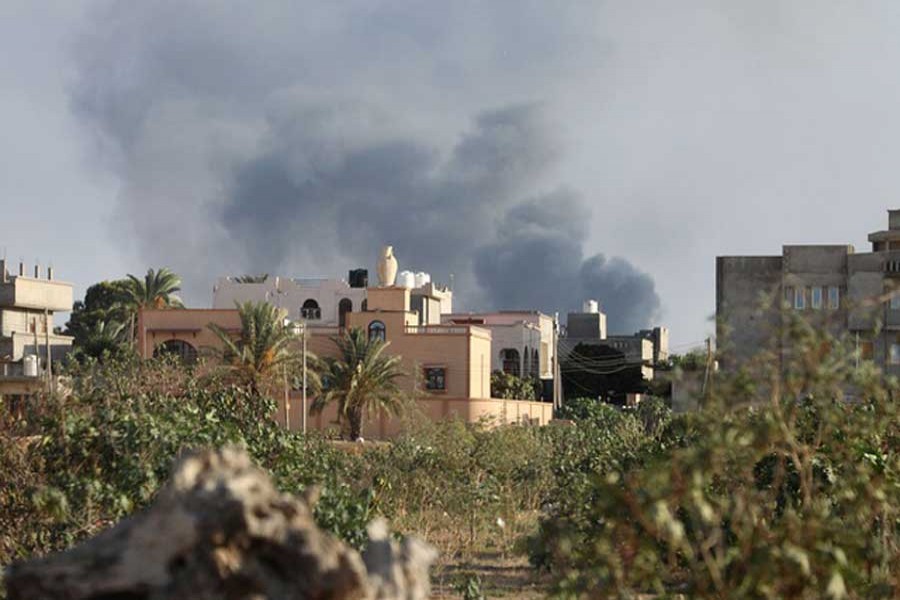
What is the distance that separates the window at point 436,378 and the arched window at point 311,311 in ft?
65.1

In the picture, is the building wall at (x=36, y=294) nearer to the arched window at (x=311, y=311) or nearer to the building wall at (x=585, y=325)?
the arched window at (x=311, y=311)

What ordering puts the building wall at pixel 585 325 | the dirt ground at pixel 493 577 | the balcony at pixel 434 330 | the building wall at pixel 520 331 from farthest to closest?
the building wall at pixel 585 325
the building wall at pixel 520 331
the balcony at pixel 434 330
the dirt ground at pixel 493 577

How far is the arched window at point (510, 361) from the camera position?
274 feet

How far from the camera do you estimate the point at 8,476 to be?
13.6 m

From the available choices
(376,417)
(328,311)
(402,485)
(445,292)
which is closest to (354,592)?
(402,485)

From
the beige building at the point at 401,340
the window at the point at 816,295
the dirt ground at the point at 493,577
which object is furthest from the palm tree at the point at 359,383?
the dirt ground at the point at 493,577

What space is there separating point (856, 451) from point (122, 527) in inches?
376

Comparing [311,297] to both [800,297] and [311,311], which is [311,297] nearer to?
[311,311]

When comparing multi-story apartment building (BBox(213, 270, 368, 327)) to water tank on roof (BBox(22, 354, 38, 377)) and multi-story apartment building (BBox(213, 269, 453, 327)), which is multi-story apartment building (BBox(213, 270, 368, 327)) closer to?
multi-story apartment building (BBox(213, 269, 453, 327))

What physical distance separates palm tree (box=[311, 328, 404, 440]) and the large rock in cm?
4807

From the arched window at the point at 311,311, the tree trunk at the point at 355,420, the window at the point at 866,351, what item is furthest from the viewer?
the arched window at the point at 311,311

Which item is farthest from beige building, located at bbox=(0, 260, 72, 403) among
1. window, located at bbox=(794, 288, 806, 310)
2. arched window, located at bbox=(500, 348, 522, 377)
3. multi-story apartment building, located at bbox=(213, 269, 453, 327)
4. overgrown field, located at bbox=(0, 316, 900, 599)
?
overgrown field, located at bbox=(0, 316, 900, 599)

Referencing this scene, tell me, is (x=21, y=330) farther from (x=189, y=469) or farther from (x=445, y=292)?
(x=189, y=469)

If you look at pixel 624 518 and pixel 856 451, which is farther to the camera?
pixel 856 451
